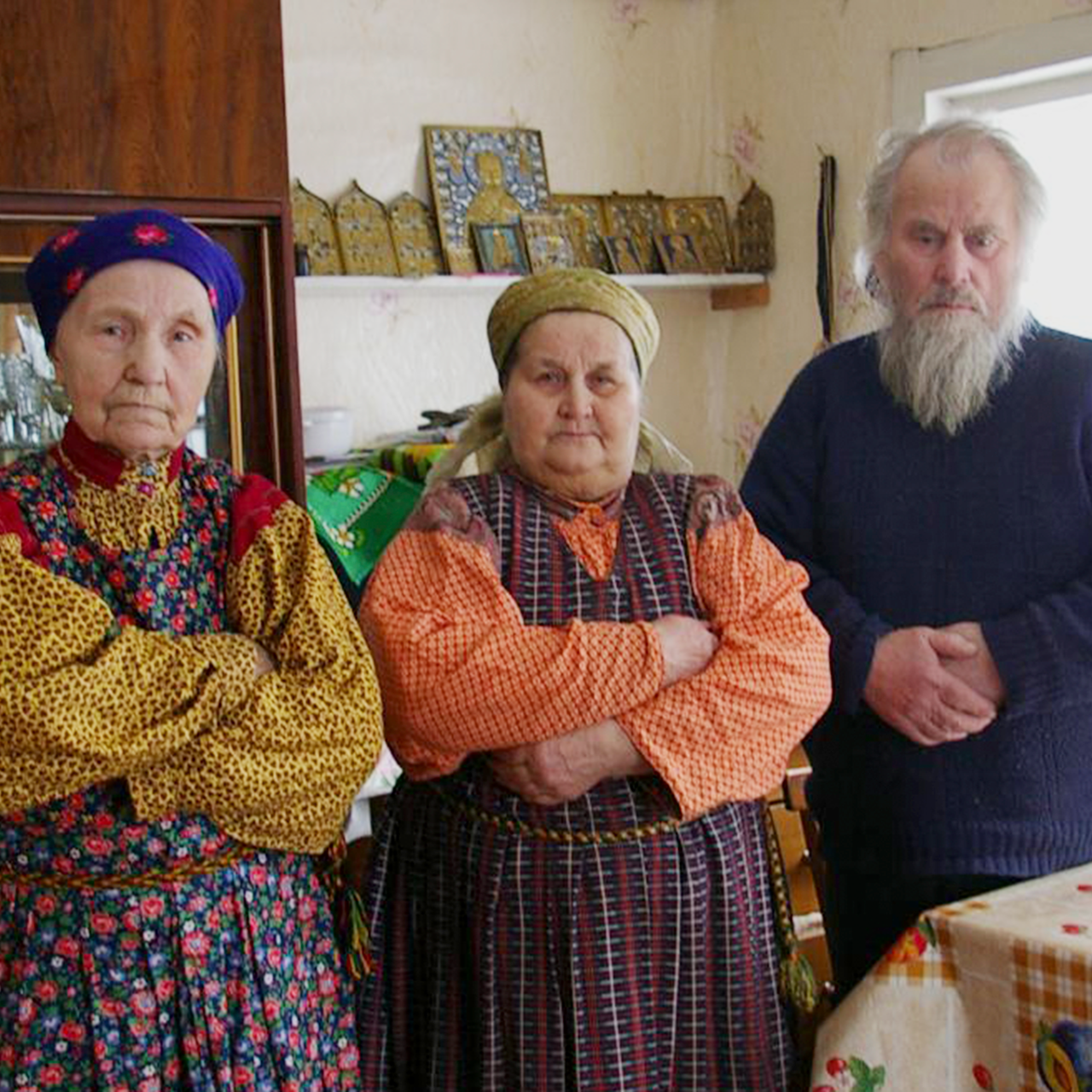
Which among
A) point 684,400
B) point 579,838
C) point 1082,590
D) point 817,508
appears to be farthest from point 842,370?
point 684,400

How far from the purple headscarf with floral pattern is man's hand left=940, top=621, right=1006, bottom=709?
3.04 feet

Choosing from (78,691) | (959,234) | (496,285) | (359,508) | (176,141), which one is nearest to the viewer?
(78,691)

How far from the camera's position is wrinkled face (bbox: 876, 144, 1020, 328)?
5.96ft

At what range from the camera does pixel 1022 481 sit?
1.77m

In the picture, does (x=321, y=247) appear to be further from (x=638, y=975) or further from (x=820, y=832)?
(x=638, y=975)

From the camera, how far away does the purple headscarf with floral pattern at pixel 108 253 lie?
4.39 feet

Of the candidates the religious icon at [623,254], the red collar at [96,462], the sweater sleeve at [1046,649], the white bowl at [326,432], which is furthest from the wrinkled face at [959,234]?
the religious icon at [623,254]

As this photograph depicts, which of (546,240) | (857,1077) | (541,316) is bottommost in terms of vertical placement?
(857,1077)

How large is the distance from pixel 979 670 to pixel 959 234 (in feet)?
1.74

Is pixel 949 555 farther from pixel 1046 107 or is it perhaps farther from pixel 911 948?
pixel 1046 107

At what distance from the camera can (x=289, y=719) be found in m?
1.34

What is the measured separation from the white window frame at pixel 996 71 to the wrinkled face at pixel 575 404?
1621 millimetres

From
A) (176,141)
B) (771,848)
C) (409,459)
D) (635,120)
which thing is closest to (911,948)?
(771,848)

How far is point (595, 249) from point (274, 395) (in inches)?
54.9
